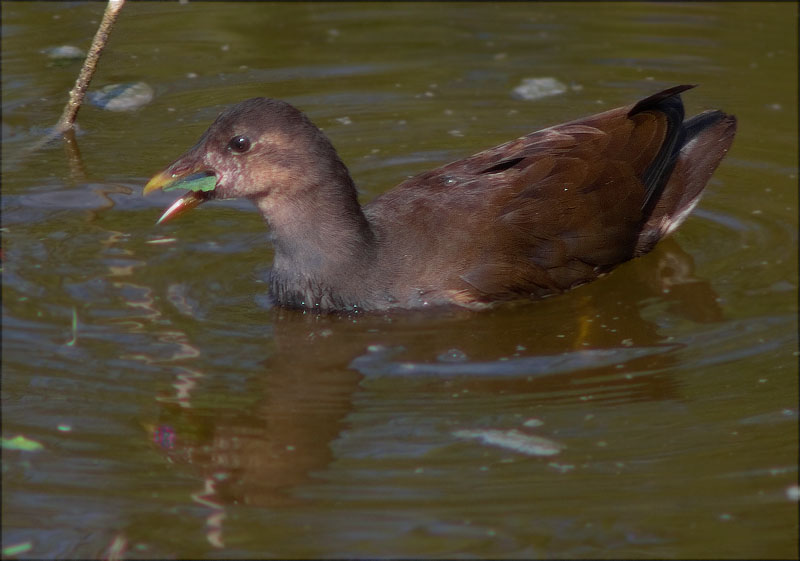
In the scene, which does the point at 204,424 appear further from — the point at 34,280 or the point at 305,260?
the point at 34,280

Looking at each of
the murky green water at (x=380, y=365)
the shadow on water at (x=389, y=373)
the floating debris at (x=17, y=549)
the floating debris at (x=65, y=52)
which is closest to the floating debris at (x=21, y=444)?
the murky green water at (x=380, y=365)

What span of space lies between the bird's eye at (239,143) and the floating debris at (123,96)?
2.50 meters

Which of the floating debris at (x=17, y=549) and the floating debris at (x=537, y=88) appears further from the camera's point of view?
the floating debris at (x=537, y=88)

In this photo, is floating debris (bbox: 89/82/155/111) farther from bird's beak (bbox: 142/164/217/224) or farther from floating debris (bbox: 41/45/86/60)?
bird's beak (bbox: 142/164/217/224)

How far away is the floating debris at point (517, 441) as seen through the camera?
439 cm

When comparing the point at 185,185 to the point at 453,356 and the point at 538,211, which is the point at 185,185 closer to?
the point at 453,356

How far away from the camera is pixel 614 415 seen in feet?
15.1

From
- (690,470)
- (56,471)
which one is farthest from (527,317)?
(56,471)

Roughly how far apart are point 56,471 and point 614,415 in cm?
204

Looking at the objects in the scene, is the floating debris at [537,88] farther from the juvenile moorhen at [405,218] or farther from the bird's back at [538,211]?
the juvenile moorhen at [405,218]

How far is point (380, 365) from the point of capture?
5.06 metres

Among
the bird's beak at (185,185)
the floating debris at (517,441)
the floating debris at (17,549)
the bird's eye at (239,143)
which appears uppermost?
the bird's eye at (239,143)

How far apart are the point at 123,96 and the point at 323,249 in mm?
2958

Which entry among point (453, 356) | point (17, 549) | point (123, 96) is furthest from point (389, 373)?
point (123, 96)
